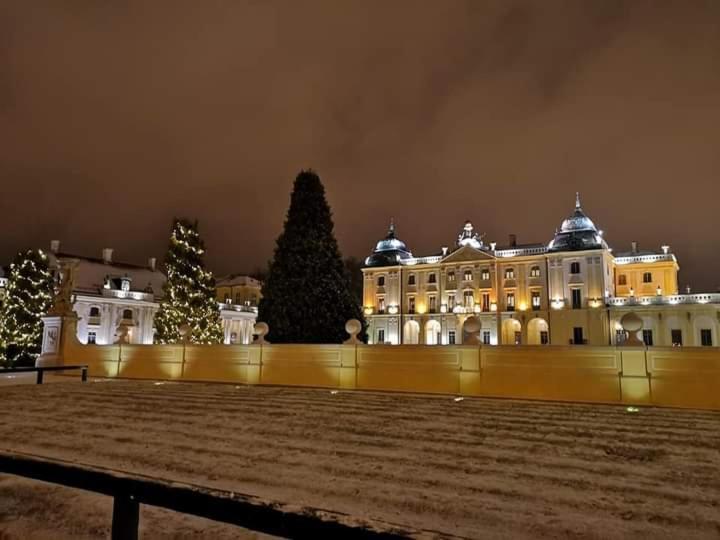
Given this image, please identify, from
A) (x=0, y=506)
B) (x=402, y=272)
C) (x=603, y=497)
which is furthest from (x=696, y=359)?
(x=402, y=272)

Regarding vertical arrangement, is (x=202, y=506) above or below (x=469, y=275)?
below

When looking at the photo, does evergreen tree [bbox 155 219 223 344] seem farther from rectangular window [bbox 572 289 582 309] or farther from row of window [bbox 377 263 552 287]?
rectangular window [bbox 572 289 582 309]

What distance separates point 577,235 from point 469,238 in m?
12.3

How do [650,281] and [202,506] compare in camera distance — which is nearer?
[202,506]

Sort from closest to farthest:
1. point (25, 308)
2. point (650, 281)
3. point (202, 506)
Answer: point (202, 506) < point (25, 308) < point (650, 281)

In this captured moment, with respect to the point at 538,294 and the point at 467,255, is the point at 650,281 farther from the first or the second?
the point at 467,255

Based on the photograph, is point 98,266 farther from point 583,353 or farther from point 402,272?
point 583,353

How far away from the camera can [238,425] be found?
7934 mm

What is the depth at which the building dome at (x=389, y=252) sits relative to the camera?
211 ft

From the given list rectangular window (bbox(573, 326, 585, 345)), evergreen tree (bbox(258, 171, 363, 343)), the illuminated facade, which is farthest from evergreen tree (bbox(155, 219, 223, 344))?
rectangular window (bbox(573, 326, 585, 345))

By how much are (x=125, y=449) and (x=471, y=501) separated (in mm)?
4482

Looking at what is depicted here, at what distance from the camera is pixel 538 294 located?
55062 millimetres

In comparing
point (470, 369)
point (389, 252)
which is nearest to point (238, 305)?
point (389, 252)

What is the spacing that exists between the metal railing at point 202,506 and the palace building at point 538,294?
47.0 m
